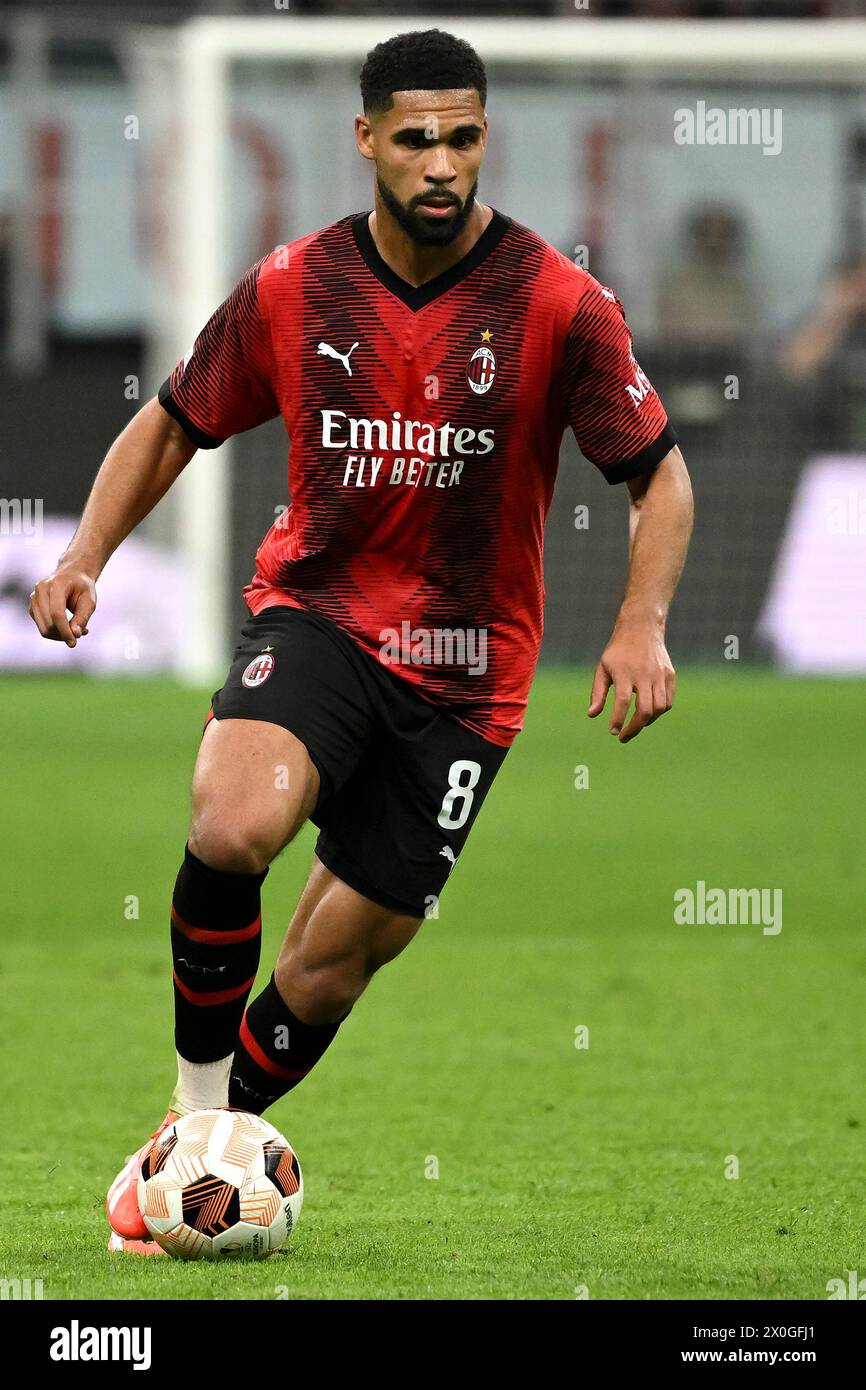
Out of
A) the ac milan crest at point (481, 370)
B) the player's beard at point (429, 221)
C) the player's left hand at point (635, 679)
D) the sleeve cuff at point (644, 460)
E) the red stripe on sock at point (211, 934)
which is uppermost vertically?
the player's beard at point (429, 221)

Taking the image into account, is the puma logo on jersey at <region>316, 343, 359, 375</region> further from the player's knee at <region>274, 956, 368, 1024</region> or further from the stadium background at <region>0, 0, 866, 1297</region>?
the stadium background at <region>0, 0, 866, 1297</region>

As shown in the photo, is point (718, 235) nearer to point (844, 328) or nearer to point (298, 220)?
point (844, 328)

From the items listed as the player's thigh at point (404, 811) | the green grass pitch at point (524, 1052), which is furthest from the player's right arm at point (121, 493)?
the green grass pitch at point (524, 1052)

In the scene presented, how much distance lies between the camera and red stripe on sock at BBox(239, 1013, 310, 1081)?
4.93 m

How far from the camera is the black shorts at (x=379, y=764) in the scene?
4574 millimetres

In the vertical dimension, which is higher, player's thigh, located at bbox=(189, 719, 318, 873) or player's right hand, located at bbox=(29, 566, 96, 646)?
player's right hand, located at bbox=(29, 566, 96, 646)

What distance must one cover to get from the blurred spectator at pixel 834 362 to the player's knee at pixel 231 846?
14.9 m

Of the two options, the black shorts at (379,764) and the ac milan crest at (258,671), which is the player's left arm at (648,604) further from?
the ac milan crest at (258,671)

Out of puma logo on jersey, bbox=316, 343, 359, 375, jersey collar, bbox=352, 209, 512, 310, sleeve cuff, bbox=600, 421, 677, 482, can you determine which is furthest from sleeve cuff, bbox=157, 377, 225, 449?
sleeve cuff, bbox=600, 421, 677, 482

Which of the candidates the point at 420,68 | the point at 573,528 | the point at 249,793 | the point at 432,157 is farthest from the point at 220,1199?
the point at 573,528

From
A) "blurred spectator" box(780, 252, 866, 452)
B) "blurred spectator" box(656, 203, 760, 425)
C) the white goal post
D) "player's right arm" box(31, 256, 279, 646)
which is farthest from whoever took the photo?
"blurred spectator" box(780, 252, 866, 452)

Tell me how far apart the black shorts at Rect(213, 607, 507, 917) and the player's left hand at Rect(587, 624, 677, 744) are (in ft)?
1.56

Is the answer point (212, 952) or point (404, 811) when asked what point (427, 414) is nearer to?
point (404, 811)

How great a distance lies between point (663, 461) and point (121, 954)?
4.42 metres
